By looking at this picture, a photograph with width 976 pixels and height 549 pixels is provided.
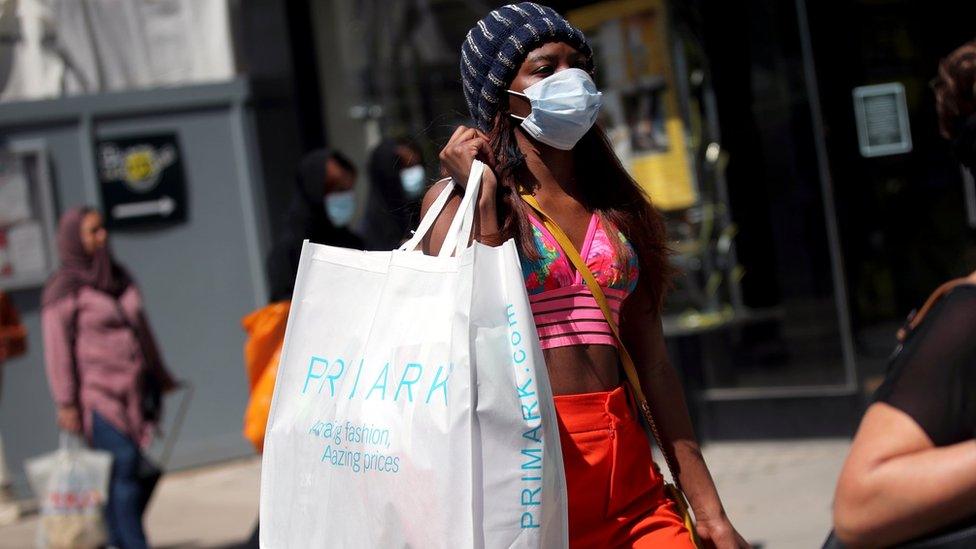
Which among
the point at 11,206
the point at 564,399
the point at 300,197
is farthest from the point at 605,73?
the point at 564,399

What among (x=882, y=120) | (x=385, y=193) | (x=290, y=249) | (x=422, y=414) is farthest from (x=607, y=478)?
(x=882, y=120)

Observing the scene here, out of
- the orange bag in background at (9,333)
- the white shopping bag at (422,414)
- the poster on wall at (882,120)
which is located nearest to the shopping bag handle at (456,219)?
the white shopping bag at (422,414)

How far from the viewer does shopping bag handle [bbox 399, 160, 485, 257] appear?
2.29 meters

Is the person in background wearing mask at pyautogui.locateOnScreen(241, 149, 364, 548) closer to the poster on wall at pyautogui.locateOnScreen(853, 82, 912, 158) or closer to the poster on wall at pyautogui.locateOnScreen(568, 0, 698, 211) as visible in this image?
the poster on wall at pyautogui.locateOnScreen(568, 0, 698, 211)

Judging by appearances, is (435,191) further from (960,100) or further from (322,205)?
(322,205)

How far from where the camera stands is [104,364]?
6.46 m

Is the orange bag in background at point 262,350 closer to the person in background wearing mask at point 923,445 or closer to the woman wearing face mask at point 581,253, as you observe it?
the woman wearing face mask at point 581,253

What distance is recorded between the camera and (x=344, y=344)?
230cm

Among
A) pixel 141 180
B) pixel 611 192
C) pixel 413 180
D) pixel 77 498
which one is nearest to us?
pixel 611 192

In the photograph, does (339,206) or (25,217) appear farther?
(25,217)

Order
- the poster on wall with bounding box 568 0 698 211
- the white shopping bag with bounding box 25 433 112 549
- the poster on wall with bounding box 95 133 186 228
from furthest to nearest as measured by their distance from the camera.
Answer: the poster on wall with bounding box 95 133 186 228
the poster on wall with bounding box 568 0 698 211
the white shopping bag with bounding box 25 433 112 549

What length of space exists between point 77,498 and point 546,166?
168 inches

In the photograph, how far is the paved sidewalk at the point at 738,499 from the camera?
19.8 ft

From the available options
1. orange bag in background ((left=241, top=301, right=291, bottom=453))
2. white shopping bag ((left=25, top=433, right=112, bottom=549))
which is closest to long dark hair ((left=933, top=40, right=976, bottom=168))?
orange bag in background ((left=241, top=301, right=291, bottom=453))
